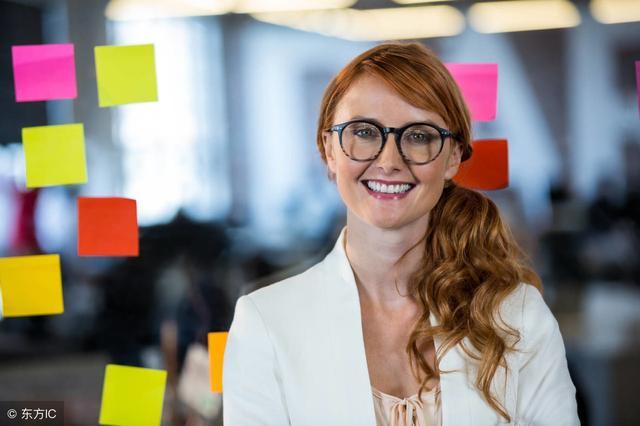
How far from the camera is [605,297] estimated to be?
168 centimetres

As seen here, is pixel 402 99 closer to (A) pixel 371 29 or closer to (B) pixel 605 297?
(A) pixel 371 29

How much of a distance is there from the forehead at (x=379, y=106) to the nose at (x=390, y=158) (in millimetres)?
25

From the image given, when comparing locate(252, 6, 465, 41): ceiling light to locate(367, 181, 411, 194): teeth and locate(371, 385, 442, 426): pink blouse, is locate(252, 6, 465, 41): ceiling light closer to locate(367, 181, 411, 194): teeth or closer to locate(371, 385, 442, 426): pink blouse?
locate(367, 181, 411, 194): teeth

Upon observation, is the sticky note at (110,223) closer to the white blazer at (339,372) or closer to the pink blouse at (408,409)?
the white blazer at (339,372)

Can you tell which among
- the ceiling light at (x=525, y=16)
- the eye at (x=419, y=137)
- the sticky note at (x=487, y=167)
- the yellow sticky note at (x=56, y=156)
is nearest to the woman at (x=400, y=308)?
the eye at (x=419, y=137)

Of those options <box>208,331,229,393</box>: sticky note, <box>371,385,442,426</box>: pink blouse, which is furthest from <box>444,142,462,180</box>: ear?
<box>208,331,229,393</box>: sticky note

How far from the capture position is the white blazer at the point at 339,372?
3.67 feet

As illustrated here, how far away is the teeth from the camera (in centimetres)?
111

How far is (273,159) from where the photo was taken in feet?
5.51

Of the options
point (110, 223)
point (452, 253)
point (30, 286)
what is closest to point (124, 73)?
point (110, 223)

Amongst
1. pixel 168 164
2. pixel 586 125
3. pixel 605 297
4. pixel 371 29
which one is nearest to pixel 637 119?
pixel 586 125

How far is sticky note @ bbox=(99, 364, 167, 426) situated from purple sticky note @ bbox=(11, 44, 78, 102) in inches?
23.4

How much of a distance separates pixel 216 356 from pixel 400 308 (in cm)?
61

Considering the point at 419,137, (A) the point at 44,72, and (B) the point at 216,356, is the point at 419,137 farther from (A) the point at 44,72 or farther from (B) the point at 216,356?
(A) the point at 44,72
